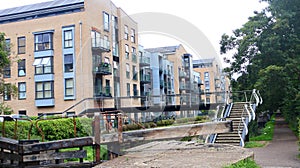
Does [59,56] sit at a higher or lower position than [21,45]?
lower


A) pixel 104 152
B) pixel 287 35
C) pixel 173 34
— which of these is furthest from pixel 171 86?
pixel 104 152

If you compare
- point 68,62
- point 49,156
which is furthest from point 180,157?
point 68,62

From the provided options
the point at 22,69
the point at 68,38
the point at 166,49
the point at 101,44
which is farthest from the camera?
the point at 166,49

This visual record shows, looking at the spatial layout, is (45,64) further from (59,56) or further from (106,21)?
(106,21)

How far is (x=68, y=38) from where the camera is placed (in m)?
28.4

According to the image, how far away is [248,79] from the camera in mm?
26234

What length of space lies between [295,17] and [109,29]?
1689cm

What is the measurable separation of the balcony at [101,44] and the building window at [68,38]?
6.45 feet

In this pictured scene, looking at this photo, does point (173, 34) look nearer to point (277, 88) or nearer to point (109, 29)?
point (277, 88)

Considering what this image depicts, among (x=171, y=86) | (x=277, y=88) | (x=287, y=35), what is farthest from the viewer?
(x=171, y=86)

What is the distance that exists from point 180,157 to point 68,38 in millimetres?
22878

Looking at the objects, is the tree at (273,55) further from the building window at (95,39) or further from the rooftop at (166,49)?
the rooftop at (166,49)

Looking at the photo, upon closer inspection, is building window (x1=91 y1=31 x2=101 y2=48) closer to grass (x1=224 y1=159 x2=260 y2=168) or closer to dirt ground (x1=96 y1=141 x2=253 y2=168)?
dirt ground (x1=96 y1=141 x2=253 y2=168)

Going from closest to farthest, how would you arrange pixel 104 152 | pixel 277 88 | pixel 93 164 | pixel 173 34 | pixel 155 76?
1. pixel 93 164
2. pixel 104 152
3. pixel 173 34
4. pixel 277 88
5. pixel 155 76
